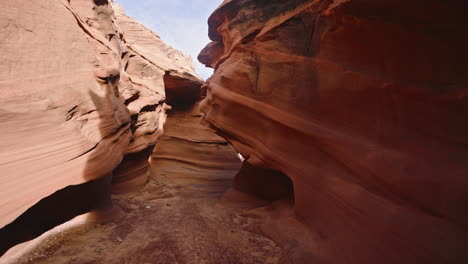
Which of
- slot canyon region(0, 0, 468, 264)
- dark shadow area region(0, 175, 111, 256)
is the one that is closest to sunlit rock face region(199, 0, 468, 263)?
slot canyon region(0, 0, 468, 264)

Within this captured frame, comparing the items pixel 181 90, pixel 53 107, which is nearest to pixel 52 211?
pixel 53 107

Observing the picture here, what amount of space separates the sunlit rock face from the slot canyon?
14mm

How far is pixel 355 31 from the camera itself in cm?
315

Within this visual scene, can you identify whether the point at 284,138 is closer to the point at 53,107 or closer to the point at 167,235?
the point at 167,235

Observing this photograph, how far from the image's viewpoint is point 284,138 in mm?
→ 4098

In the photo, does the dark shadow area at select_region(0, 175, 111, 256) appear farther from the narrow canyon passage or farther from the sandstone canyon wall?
the narrow canyon passage

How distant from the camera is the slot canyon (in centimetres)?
234

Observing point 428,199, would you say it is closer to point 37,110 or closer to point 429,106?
point 429,106

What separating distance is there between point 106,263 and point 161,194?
4397mm

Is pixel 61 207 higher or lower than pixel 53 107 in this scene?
lower

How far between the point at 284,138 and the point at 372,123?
1.43 meters

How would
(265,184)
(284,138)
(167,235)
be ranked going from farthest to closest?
(265,184), (284,138), (167,235)

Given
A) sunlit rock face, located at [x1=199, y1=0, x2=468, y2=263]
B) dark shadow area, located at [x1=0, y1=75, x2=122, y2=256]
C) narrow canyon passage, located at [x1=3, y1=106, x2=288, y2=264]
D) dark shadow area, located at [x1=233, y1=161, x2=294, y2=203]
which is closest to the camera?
sunlit rock face, located at [x1=199, y1=0, x2=468, y2=263]

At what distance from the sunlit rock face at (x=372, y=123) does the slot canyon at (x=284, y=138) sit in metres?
0.01
